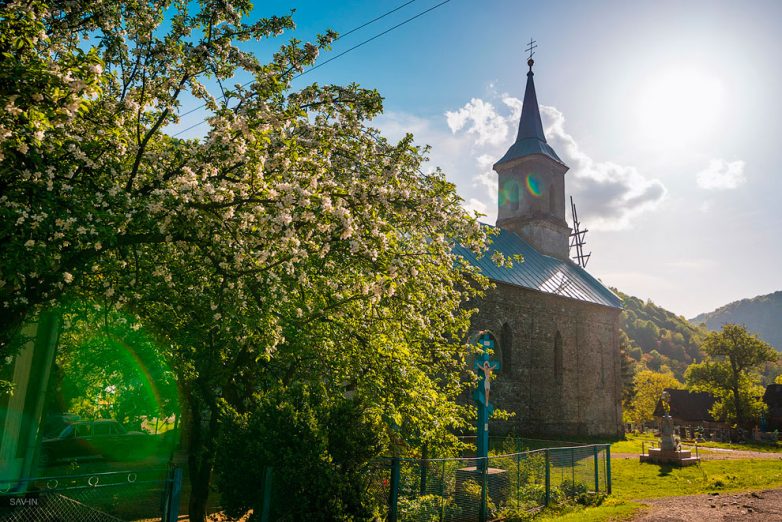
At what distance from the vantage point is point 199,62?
690cm

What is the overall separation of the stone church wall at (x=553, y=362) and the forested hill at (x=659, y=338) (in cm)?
12224

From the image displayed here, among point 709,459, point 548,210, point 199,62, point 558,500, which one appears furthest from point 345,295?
point 548,210

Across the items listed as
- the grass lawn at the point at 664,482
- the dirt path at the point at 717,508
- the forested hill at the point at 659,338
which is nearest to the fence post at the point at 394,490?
the grass lawn at the point at 664,482

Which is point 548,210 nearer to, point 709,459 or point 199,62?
point 709,459

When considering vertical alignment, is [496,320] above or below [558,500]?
above

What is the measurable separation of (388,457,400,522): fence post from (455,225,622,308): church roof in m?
18.4

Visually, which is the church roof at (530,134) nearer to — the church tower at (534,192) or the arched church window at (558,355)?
the church tower at (534,192)

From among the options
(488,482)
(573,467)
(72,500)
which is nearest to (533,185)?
(573,467)

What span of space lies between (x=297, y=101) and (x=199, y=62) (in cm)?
148

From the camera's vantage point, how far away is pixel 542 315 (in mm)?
29359

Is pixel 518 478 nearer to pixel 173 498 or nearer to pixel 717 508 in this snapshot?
pixel 717 508

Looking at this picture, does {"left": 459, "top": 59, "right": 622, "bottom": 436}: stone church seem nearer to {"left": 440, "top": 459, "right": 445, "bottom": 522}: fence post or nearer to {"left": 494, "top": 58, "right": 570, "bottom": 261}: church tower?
{"left": 494, "top": 58, "right": 570, "bottom": 261}: church tower

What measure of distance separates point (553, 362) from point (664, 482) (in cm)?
1326

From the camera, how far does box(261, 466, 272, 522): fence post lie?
6465 mm
